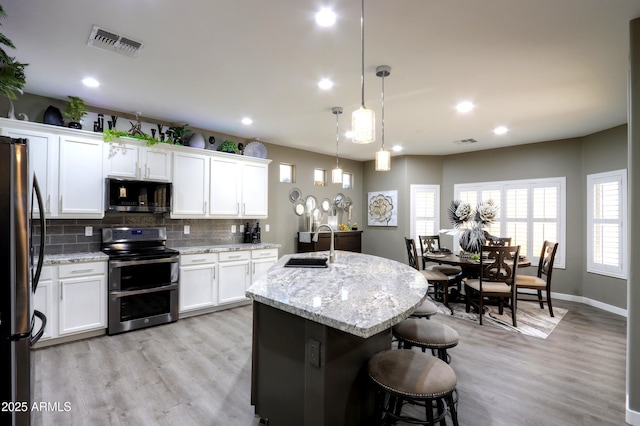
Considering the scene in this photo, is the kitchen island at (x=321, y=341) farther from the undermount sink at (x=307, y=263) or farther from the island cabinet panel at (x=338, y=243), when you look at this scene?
the island cabinet panel at (x=338, y=243)

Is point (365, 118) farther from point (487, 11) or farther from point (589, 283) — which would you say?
point (589, 283)

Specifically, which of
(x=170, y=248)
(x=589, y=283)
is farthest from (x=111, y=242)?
(x=589, y=283)

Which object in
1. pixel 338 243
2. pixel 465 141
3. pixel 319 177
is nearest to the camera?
pixel 465 141

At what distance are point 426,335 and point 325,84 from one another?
243 cm

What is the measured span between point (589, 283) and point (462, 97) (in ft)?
12.9

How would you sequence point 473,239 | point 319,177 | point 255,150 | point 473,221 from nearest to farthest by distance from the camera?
point 473,239 → point 473,221 → point 255,150 → point 319,177

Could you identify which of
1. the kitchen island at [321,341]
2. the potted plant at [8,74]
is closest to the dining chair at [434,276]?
the kitchen island at [321,341]

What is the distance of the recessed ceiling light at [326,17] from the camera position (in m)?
2.02

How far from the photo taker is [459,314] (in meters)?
4.41

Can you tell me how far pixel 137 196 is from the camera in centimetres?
395

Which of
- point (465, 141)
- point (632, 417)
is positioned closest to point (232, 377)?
point (632, 417)

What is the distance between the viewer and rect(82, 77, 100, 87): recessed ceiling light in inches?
120

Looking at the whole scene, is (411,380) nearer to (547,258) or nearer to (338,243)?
(547,258)

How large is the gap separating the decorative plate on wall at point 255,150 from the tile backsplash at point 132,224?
1.12 meters
